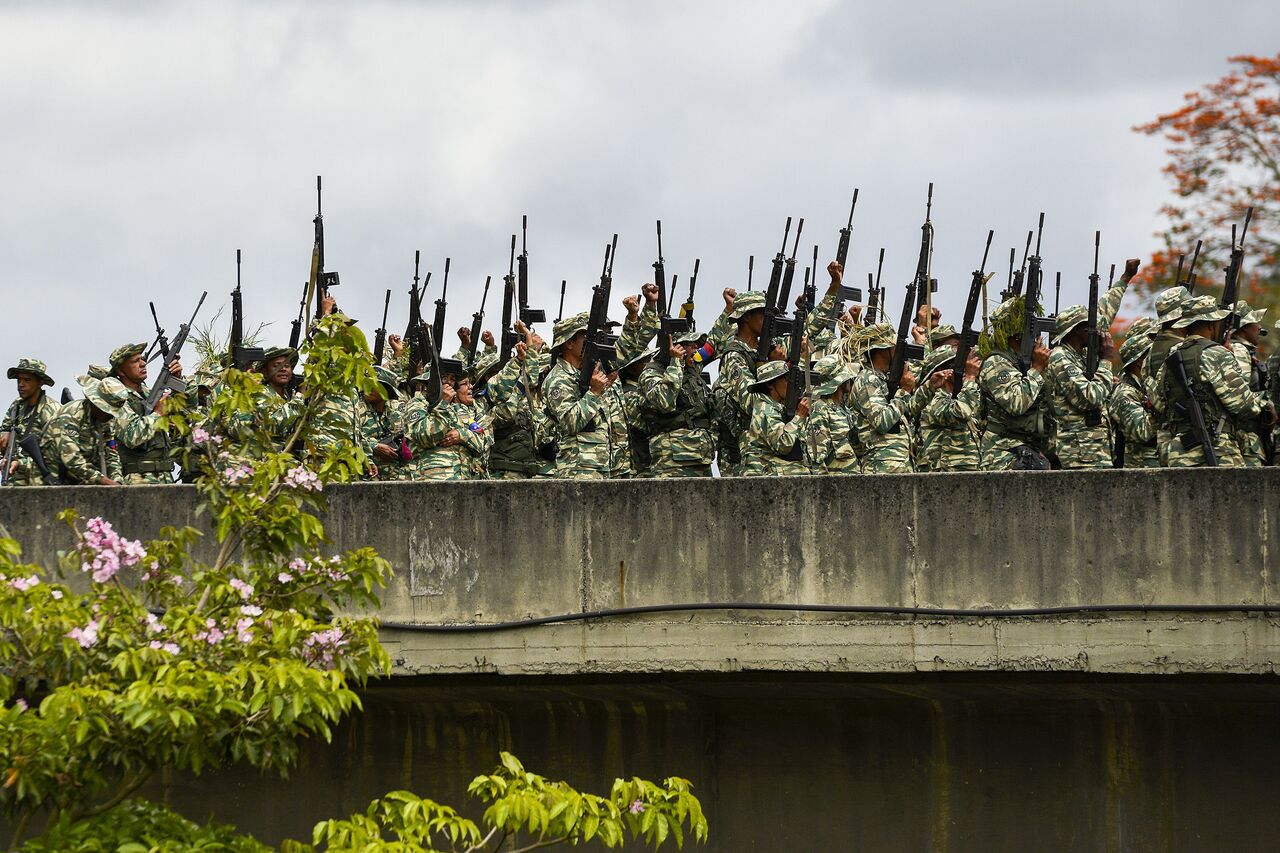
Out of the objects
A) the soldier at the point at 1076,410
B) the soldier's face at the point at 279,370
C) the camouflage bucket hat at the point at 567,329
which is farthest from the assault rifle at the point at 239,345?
the soldier at the point at 1076,410

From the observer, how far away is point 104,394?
12.3 meters

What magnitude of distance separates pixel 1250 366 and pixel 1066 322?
4.35 feet

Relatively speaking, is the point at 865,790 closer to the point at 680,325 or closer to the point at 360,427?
the point at 680,325

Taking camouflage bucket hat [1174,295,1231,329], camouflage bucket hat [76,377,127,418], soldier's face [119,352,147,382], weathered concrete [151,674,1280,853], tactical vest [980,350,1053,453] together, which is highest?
camouflage bucket hat [1174,295,1231,329]

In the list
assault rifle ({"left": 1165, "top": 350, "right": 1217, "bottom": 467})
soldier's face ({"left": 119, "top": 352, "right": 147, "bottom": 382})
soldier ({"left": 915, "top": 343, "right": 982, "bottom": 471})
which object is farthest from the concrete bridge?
soldier's face ({"left": 119, "top": 352, "right": 147, "bottom": 382})

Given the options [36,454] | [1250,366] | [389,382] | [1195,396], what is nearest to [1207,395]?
[1195,396]

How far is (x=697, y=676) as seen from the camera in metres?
9.42

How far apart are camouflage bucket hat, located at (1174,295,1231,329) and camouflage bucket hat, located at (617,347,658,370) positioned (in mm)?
3607

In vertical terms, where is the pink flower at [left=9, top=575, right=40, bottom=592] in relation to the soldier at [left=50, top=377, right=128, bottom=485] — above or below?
below

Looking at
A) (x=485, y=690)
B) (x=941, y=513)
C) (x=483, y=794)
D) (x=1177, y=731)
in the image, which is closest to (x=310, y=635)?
(x=483, y=794)

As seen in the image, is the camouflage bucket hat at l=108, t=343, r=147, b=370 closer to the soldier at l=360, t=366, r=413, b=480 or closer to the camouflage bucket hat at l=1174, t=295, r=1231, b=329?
the soldier at l=360, t=366, r=413, b=480

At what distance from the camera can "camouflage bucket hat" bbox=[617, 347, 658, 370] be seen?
42.8ft

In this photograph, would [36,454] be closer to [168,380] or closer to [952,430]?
[168,380]

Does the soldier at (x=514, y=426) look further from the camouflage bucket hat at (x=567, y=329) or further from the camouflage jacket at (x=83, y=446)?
the camouflage jacket at (x=83, y=446)
